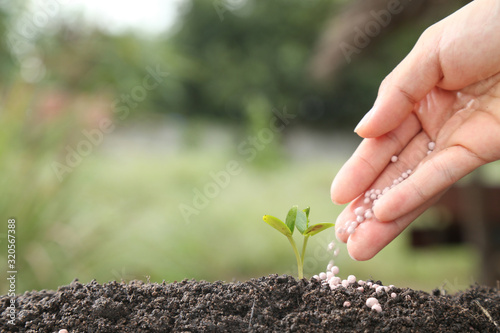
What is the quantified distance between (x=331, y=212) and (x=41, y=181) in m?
2.65

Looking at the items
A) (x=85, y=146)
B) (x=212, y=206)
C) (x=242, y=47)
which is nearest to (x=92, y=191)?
(x=85, y=146)

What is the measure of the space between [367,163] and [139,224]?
7.12ft

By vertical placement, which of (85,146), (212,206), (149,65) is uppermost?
(149,65)

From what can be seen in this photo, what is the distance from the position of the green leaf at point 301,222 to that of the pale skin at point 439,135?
139 mm

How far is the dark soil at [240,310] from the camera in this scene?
628 mm

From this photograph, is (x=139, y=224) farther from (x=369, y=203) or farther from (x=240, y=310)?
(x=240, y=310)

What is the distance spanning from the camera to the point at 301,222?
0.77m

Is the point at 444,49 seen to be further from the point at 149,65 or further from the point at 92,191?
the point at 149,65

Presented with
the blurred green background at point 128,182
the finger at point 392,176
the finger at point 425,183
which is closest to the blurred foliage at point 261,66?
the blurred green background at point 128,182

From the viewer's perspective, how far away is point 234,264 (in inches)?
125

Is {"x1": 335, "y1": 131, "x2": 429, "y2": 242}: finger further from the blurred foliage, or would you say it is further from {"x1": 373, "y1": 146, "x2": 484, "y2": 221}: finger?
the blurred foliage

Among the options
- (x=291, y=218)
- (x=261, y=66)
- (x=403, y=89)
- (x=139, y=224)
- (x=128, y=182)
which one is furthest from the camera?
(x=261, y=66)

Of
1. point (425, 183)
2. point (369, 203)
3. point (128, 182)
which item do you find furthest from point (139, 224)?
point (425, 183)

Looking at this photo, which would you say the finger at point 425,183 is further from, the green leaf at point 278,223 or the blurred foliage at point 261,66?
the blurred foliage at point 261,66
